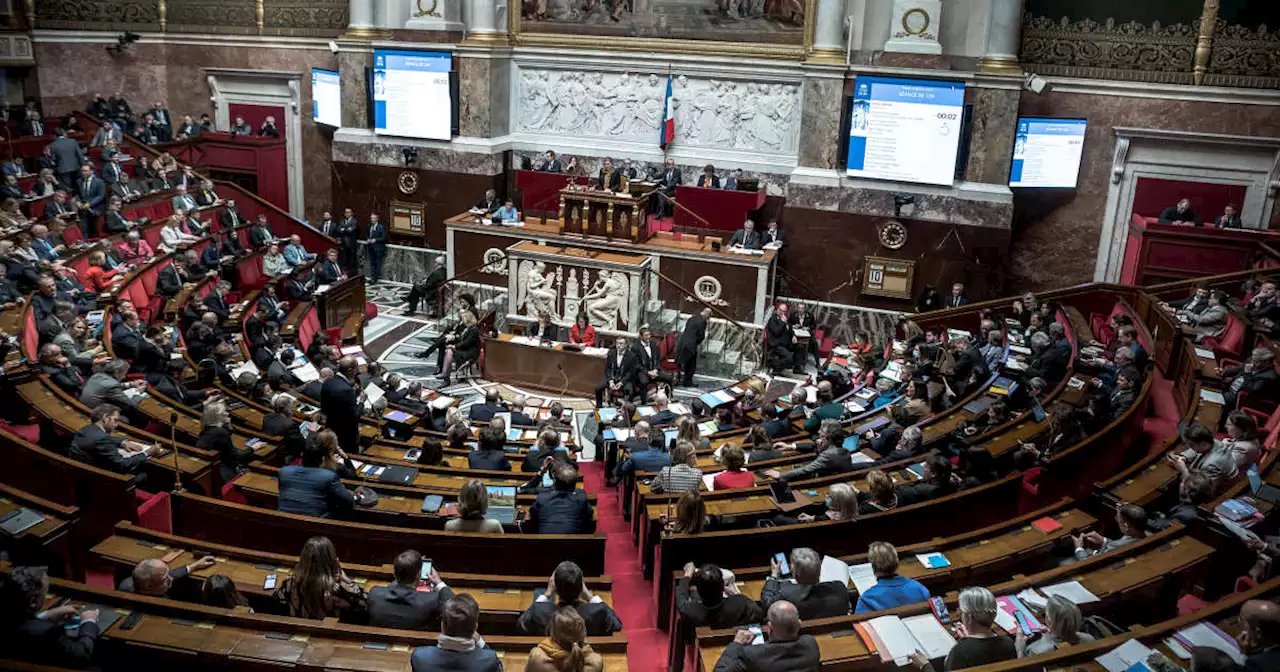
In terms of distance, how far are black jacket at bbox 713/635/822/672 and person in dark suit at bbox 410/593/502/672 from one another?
130 cm

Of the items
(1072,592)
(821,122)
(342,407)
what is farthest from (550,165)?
(1072,592)

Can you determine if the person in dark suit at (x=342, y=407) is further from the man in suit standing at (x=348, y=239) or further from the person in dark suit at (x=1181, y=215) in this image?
the person in dark suit at (x=1181, y=215)

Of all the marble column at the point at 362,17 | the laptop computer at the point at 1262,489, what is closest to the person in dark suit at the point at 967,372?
the laptop computer at the point at 1262,489

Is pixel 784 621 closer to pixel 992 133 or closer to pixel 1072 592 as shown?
pixel 1072 592

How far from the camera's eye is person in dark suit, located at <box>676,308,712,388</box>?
630 inches

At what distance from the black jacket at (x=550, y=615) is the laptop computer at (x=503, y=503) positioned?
1.65 metres

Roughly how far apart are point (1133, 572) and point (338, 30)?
20970 millimetres

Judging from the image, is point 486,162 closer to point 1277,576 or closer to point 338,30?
point 338,30

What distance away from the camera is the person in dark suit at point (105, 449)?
7.98m

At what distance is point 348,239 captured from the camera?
2097cm

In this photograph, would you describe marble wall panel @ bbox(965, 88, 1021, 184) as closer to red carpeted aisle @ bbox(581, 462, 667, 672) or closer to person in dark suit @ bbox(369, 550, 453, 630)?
red carpeted aisle @ bbox(581, 462, 667, 672)

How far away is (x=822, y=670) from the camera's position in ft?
17.7

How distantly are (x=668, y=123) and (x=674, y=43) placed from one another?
67.4 inches

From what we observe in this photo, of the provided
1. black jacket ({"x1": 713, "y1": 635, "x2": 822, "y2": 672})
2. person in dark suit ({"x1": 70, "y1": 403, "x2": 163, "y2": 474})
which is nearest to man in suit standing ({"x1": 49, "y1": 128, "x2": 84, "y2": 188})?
person in dark suit ({"x1": 70, "y1": 403, "x2": 163, "y2": 474})
